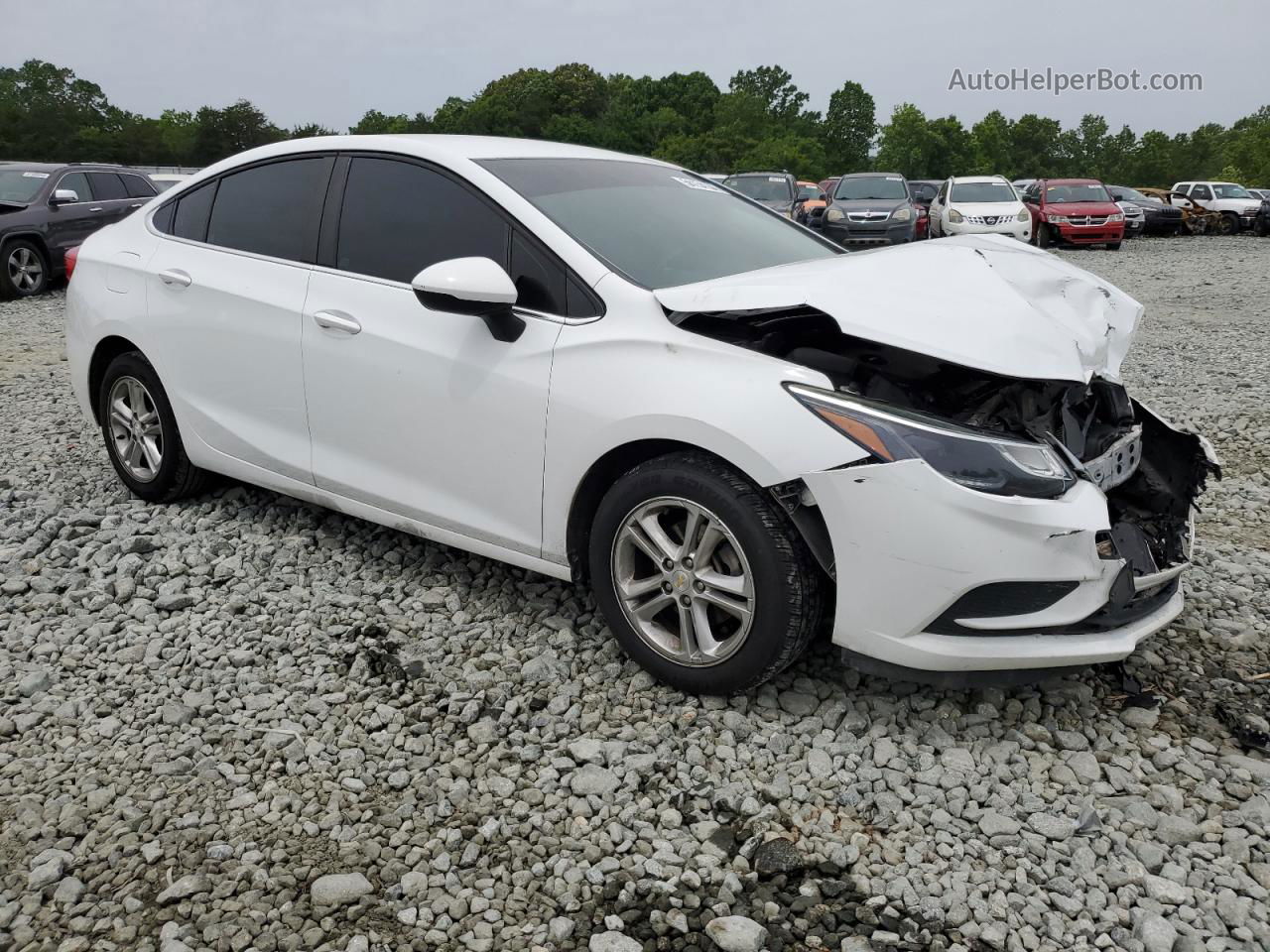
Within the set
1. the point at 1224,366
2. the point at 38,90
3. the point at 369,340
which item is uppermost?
the point at 38,90

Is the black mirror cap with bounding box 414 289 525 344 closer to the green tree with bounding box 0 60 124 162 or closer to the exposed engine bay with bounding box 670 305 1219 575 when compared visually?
the exposed engine bay with bounding box 670 305 1219 575

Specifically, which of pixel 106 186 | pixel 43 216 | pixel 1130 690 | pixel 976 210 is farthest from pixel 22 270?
pixel 976 210

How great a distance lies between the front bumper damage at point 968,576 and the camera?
2699mm

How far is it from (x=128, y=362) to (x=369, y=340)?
1.70 meters

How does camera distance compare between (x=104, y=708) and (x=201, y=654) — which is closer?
(x=104, y=708)

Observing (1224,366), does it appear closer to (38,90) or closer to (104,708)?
(104,708)

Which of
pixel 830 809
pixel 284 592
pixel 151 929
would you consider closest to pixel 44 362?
pixel 284 592

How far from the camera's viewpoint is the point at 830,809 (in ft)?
9.18

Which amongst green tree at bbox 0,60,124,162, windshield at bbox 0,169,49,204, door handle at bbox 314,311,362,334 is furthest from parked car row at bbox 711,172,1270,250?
green tree at bbox 0,60,124,162

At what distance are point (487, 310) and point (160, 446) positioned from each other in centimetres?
233

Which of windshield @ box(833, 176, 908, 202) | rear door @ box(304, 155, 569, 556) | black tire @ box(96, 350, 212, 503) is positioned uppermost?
windshield @ box(833, 176, 908, 202)

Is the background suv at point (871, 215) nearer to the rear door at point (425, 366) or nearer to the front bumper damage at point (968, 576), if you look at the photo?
the rear door at point (425, 366)

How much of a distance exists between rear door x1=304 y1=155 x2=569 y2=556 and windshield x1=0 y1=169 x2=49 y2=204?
11.8 metres

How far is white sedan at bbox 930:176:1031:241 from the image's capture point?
1995cm
